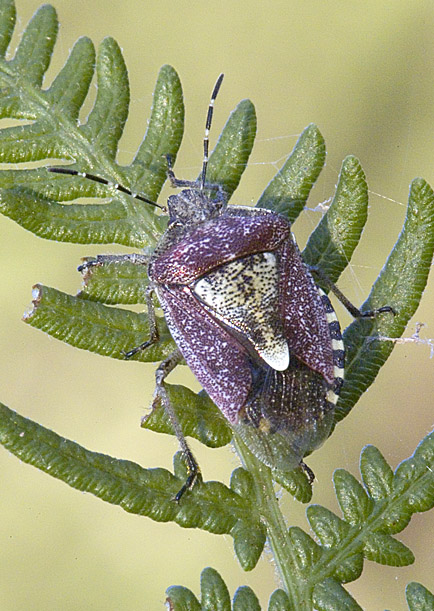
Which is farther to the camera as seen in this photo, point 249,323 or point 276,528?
point 249,323

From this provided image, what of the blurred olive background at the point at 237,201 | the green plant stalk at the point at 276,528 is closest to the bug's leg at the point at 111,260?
the green plant stalk at the point at 276,528

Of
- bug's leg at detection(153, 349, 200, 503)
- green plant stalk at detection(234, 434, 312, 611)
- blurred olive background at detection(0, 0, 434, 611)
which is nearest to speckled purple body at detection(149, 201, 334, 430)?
bug's leg at detection(153, 349, 200, 503)

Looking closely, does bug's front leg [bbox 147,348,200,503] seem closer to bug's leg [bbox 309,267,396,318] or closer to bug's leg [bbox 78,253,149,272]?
bug's leg [bbox 78,253,149,272]

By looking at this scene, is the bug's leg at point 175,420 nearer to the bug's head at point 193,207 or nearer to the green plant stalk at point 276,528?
the green plant stalk at point 276,528

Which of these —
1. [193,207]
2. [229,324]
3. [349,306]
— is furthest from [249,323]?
[193,207]

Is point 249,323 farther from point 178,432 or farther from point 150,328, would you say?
point 178,432
